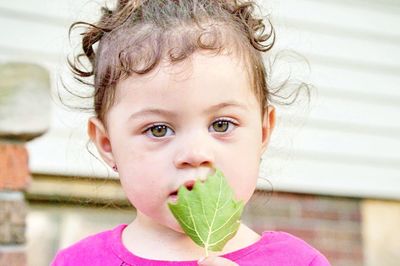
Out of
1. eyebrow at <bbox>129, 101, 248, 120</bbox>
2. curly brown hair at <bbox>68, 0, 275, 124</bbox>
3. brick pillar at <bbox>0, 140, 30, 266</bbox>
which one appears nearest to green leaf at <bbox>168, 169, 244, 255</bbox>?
eyebrow at <bbox>129, 101, 248, 120</bbox>

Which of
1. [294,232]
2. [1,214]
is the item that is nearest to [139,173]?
[1,214]

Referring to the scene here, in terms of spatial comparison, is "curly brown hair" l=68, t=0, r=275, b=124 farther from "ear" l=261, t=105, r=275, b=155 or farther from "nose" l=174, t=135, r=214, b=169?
"nose" l=174, t=135, r=214, b=169

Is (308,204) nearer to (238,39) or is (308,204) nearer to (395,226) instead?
(395,226)

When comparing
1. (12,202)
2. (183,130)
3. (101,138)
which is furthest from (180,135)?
(12,202)

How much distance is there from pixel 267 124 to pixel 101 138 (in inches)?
15.1

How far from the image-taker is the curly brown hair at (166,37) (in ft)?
5.82

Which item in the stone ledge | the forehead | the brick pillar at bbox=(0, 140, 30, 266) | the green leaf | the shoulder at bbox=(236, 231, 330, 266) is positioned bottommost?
the stone ledge

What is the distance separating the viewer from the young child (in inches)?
66.5

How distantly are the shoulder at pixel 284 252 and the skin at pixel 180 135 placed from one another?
0.06 m

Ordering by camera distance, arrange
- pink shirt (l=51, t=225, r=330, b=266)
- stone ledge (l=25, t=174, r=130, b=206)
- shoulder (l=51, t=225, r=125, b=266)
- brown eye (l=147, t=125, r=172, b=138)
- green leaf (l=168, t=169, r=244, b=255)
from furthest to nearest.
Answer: stone ledge (l=25, t=174, r=130, b=206), shoulder (l=51, t=225, r=125, b=266), pink shirt (l=51, t=225, r=330, b=266), brown eye (l=147, t=125, r=172, b=138), green leaf (l=168, t=169, r=244, b=255)

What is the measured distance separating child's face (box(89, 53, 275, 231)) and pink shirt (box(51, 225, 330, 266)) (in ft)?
0.42

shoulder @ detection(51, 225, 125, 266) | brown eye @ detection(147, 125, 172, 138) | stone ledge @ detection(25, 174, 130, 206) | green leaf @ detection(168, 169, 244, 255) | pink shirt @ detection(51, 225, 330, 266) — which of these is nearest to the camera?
green leaf @ detection(168, 169, 244, 255)

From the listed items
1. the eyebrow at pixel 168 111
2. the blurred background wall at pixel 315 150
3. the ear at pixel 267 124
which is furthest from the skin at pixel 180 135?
the blurred background wall at pixel 315 150

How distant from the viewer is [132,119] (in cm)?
176
